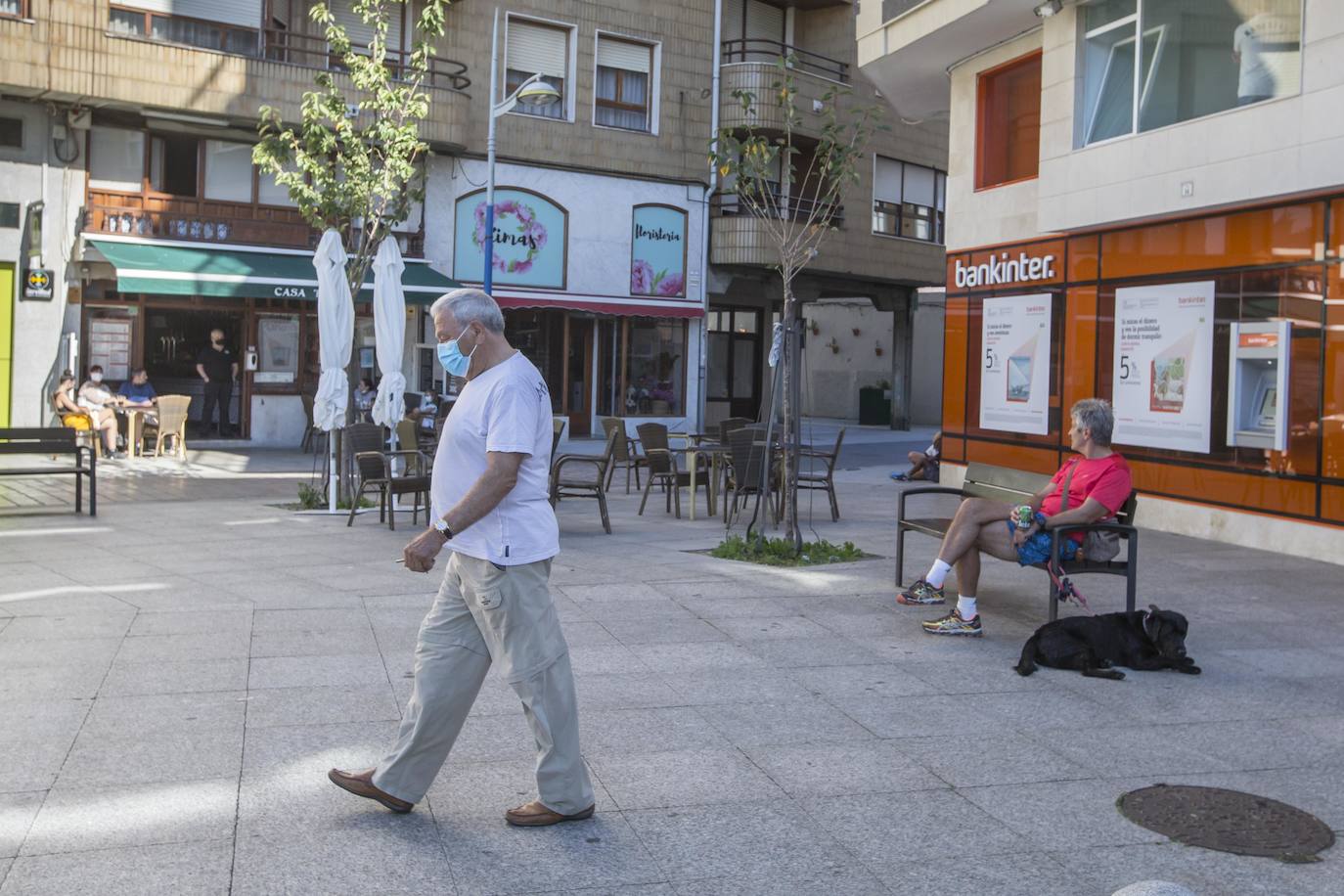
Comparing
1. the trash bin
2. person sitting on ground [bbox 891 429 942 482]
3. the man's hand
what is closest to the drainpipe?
the trash bin

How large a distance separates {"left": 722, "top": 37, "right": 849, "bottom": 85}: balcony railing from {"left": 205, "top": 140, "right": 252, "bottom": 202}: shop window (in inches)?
421

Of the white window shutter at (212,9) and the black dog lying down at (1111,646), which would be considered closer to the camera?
the black dog lying down at (1111,646)

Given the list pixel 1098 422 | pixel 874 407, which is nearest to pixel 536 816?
pixel 1098 422

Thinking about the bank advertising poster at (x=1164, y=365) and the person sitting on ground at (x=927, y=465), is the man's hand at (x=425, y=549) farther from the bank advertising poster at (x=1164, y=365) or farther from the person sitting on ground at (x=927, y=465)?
the person sitting on ground at (x=927, y=465)

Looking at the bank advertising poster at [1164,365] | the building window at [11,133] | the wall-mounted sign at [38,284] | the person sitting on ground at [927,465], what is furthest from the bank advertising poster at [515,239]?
the bank advertising poster at [1164,365]

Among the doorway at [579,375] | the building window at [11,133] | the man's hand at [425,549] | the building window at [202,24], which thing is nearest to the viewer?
the man's hand at [425,549]

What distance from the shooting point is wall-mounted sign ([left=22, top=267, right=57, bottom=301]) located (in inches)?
825

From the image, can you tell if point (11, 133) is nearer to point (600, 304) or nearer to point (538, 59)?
point (538, 59)

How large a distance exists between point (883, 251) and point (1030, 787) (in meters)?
27.2

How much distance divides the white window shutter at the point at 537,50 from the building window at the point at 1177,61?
14.7 m

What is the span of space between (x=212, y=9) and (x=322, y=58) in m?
1.99

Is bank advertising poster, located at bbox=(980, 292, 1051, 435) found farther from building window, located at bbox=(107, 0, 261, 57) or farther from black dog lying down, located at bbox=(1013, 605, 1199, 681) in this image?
building window, located at bbox=(107, 0, 261, 57)

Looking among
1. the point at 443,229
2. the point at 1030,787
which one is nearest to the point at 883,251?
the point at 443,229

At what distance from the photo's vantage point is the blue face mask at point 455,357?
4.38m
